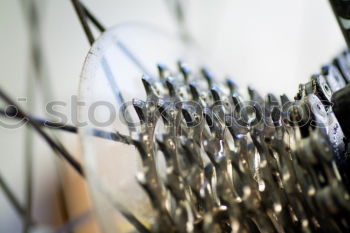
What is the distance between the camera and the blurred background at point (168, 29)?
0.45m

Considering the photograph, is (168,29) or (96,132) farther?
(168,29)

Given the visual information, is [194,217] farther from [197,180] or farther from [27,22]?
[27,22]

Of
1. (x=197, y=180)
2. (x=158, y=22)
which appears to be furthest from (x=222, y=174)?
(x=158, y=22)

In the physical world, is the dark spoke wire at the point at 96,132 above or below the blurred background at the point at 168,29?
below

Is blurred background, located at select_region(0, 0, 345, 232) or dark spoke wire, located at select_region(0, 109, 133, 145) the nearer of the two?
dark spoke wire, located at select_region(0, 109, 133, 145)

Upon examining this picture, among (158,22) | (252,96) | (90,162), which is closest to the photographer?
(90,162)

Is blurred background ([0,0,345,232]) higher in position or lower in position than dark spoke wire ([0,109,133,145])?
higher

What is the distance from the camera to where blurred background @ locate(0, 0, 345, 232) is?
45 centimetres

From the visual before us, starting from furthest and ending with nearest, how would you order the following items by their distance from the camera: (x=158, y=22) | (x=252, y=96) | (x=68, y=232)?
(x=158, y=22) → (x=68, y=232) → (x=252, y=96)

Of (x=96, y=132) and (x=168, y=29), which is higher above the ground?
(x=168, y=29)

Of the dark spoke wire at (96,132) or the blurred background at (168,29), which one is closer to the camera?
the dark spoke wire at (96,132)

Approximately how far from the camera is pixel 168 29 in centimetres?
54

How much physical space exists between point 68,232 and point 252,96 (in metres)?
0.24

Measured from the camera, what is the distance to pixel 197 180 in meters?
0.19
